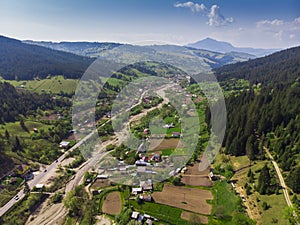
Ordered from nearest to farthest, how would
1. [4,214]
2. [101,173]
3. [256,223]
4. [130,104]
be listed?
1. [256,223]
2. [4,214]
3. [101,173]
4. [130,104]

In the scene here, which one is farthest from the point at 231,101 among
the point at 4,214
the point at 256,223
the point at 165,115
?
the point at 4,214

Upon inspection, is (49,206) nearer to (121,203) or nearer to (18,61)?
(121,203)

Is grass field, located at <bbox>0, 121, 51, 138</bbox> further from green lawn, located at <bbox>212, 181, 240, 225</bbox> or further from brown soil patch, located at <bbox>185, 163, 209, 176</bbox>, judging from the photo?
green lawn, located at <bbox>212, 181, 240, 225</bbox>

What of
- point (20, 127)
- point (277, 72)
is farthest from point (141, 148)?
point (277, 72)

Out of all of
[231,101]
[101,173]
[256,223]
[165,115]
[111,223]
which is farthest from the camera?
[165,115]

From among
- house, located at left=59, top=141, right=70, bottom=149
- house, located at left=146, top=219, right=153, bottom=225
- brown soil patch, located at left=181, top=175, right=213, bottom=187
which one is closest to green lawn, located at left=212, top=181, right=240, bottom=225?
brown soil patch, located at left=181, top=175, right=213, bottom=187

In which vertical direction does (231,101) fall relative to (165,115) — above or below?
above
